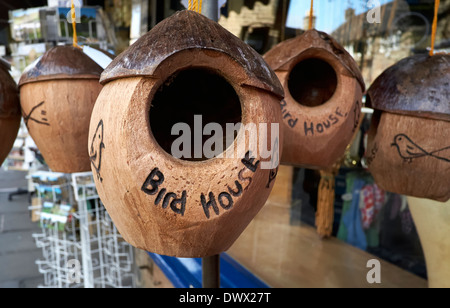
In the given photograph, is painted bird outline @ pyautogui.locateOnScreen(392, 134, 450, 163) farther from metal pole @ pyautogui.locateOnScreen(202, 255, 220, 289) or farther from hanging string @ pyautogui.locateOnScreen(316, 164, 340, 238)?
hanging string @ pyautogui.locateOnScreen(316, 164, 340, 238)

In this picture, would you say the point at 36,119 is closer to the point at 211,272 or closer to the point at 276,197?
the point at 211,272

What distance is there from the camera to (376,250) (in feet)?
9.57

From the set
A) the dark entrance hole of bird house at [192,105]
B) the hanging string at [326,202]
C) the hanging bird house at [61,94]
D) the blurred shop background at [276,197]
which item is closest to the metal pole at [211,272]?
the dark entrance hole of bird house at [192,105]

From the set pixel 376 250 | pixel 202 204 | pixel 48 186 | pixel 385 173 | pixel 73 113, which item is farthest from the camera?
pixel 376 250

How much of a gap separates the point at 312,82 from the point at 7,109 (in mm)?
942

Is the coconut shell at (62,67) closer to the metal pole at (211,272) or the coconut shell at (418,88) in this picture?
the metal pole at (211,272)

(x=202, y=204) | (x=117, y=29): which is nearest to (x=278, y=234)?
(x=117, y=29)

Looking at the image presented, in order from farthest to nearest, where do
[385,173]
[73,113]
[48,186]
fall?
[48,186] → [385,173] → [73,113]

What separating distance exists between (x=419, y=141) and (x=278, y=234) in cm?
231

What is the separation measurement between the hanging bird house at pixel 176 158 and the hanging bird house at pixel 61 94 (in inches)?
11.1

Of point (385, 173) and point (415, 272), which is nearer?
point (385, 173)

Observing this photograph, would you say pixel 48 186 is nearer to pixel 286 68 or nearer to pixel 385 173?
pixel 286 68

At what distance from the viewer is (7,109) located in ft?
2.85

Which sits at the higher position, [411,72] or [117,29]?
[117,29]
